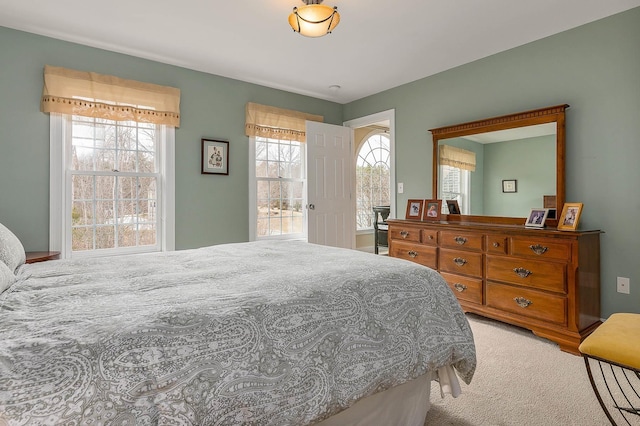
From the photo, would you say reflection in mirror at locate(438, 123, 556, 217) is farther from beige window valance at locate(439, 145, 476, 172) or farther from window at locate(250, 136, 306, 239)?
window at locate(250, 136, 306, 239)

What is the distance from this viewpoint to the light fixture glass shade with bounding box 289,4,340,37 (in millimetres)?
2320

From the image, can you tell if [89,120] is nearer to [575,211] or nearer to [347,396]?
[347,396]

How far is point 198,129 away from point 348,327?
3265 mm

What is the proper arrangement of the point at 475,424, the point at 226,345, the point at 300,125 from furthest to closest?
the point at 300,125
the point at 475,424
the point at 226,345

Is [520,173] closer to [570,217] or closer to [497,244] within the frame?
[570,217]

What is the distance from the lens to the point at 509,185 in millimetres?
3283

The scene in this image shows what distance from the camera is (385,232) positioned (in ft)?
19.6

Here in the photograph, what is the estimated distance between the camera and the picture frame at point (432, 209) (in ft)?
12.5

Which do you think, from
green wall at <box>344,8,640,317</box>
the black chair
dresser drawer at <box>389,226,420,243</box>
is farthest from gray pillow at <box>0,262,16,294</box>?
the black chair

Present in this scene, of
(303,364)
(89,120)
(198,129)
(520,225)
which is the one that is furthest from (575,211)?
(89,120)

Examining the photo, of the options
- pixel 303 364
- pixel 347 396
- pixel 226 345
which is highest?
pixel 226 345

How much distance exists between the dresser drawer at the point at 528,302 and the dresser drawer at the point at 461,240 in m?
0.36

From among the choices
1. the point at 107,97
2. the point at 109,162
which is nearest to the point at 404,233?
the point at 109,162

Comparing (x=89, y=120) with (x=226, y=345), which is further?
(x=89, y=120)
